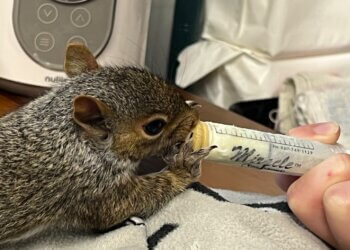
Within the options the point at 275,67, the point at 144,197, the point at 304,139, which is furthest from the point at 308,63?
the point at 144,197

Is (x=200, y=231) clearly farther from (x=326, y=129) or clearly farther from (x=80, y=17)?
(x=80, y=17)

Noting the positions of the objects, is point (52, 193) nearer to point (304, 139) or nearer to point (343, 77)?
point (304, 139)

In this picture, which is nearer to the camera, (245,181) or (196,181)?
(196,181)

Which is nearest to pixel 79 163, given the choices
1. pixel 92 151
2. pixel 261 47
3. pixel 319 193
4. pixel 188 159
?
pixel 92 151

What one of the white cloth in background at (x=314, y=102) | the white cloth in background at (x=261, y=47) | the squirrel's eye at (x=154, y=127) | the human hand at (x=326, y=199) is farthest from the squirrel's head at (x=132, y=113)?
the white cloth in background at (x=261, y=47)

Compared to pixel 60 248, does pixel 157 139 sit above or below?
above

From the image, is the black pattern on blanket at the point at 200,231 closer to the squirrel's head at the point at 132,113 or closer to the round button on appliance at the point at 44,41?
the squirrel's head at the point at 132,113
